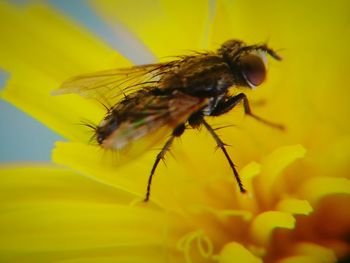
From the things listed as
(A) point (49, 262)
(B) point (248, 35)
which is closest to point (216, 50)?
(B) point (248, 35)

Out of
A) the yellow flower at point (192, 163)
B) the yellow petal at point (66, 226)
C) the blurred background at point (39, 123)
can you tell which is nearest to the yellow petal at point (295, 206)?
the yellow flower at point (192, 163)

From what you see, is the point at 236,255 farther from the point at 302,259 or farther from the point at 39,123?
the point at 39,123

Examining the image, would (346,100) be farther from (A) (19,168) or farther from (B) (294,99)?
(A) (19,168)

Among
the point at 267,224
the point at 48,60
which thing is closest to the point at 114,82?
the point at 48,60

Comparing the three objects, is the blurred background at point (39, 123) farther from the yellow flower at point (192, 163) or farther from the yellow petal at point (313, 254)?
the yellow petal at point (313, 254)

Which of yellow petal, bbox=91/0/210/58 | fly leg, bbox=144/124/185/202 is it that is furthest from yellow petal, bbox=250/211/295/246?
yellow petal, bbox=91/0/210/58

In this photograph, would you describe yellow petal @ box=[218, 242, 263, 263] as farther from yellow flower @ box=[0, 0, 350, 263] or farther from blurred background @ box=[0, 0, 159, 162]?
blurred background @ box=[0, 0, 159, 162]

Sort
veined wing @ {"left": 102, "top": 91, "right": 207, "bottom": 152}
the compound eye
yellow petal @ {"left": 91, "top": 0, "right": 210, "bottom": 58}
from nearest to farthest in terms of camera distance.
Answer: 1. veined wing @ {"left": 102, "top": 91, "right": 207, "bottom": 152}
2. the compound eye
3. yellow petal @ {"left": 91, "top": 0, "right": 210, "bottom": 58}

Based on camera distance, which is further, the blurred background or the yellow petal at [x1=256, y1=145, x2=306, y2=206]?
the blurred background
